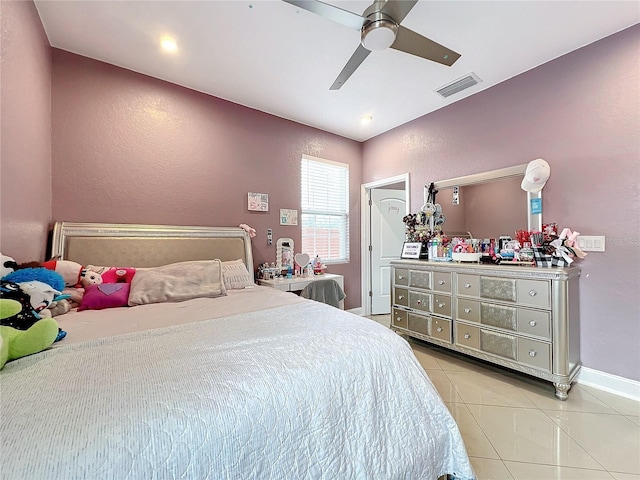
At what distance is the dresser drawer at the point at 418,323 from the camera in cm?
287

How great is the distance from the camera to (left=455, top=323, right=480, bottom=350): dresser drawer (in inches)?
96.9

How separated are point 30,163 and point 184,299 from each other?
4.34 ft

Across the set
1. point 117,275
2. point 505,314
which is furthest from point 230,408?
point 505,314

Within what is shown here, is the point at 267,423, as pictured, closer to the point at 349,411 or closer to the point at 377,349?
the point at 349,411

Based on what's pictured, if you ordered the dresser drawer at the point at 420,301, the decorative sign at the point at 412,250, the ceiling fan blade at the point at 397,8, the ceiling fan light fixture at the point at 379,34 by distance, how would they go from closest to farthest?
the ceiling fan blade at the point at 397,8 < the ceiling fan light fixture at the point at 379,34 < the dresser drawer at the point at 420,301 < the decorative sign at the point at 412,250

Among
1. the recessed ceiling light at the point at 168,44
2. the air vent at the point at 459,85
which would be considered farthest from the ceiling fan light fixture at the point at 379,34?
the recessed ceiling light at the point at 168,44

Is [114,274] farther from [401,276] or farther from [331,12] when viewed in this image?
[401,276]

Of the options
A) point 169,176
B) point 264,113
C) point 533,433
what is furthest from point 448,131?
point 169,176

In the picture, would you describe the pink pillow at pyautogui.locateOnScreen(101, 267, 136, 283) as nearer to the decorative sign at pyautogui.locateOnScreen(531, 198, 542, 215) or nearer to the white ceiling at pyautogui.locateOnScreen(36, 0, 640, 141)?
the white ceiling at pyautogui.locateOnScreen(36, 0, 640, 141)

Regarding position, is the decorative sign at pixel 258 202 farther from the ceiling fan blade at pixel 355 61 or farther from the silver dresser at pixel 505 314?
the silver dresser at pixel 505 314

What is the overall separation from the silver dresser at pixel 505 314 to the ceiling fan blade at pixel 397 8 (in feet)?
6.58

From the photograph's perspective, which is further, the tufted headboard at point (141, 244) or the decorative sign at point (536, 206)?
the decorative sign at point (536, 206)

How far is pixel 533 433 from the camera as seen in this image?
5.53 feet

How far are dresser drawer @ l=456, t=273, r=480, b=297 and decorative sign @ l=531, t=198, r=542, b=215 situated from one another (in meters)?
0.83
